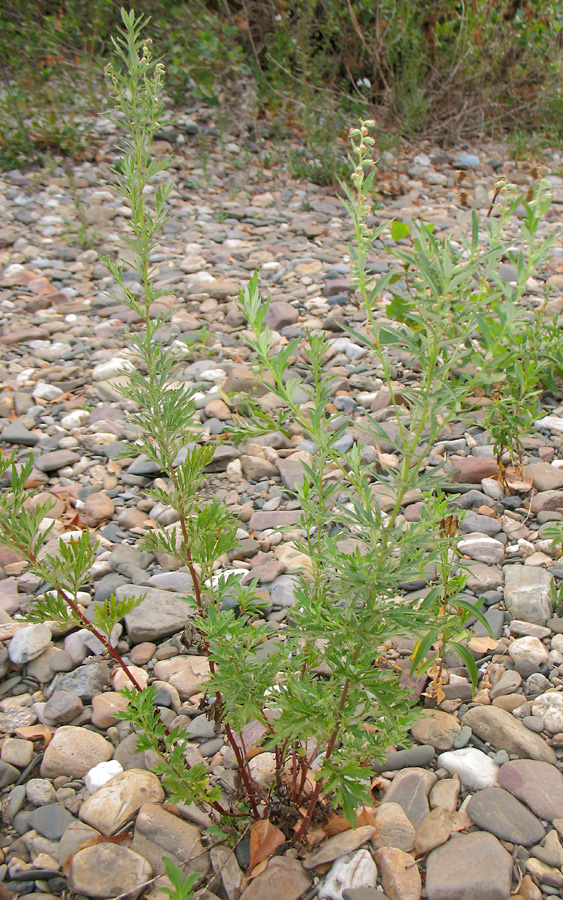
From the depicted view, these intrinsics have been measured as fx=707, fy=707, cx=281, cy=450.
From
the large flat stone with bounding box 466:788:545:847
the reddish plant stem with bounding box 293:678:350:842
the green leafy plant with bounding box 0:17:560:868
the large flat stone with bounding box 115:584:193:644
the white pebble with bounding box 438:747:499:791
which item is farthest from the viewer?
the large flat stone with bounding box 115:584:193:644

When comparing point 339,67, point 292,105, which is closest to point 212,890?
point 292,105

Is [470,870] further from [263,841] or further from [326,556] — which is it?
[326,556]

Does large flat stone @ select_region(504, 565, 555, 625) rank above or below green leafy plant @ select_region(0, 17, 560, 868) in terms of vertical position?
below

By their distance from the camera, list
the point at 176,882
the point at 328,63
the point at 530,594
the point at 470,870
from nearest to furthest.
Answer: the point at 176,882 → the point at 470,870 → the point at 530,594 → the point at 328,63

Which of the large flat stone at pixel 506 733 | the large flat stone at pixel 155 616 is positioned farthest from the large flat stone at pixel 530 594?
the large flat stone at pixel 155 616

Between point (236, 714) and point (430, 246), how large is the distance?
933 mm

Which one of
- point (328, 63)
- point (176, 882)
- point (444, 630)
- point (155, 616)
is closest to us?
point (176, 882)

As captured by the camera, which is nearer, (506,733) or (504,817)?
(504,817)

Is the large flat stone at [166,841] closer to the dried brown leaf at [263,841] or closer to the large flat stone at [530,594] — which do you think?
the dried brown leaf at [263,841]

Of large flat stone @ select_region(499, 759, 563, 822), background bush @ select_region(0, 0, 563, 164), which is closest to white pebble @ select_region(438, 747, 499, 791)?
large flat stone @ select_region(499, 759, 563, 822)

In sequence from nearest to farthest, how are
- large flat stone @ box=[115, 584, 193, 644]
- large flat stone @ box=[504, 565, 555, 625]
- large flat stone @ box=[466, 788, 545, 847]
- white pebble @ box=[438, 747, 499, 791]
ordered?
large flat stone @ box=[466, 788, 545, 847]
white pebble @ box=[438, 747, 499, 791]
large flat stone @ box=[504, 565, 555, 625]
large flat stone @ box=[115, 584, 193, 644]

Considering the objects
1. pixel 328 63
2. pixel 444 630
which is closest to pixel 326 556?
pixel 444 630

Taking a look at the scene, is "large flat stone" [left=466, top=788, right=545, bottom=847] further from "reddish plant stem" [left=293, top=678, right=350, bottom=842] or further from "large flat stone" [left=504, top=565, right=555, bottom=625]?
"large flat stone" [left=504, top=565, right=555, bottom=625]

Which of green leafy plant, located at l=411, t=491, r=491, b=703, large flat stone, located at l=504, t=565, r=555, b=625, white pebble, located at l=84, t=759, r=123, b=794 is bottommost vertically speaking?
white pebble, located at l=84, t=759, r=123, b=794
